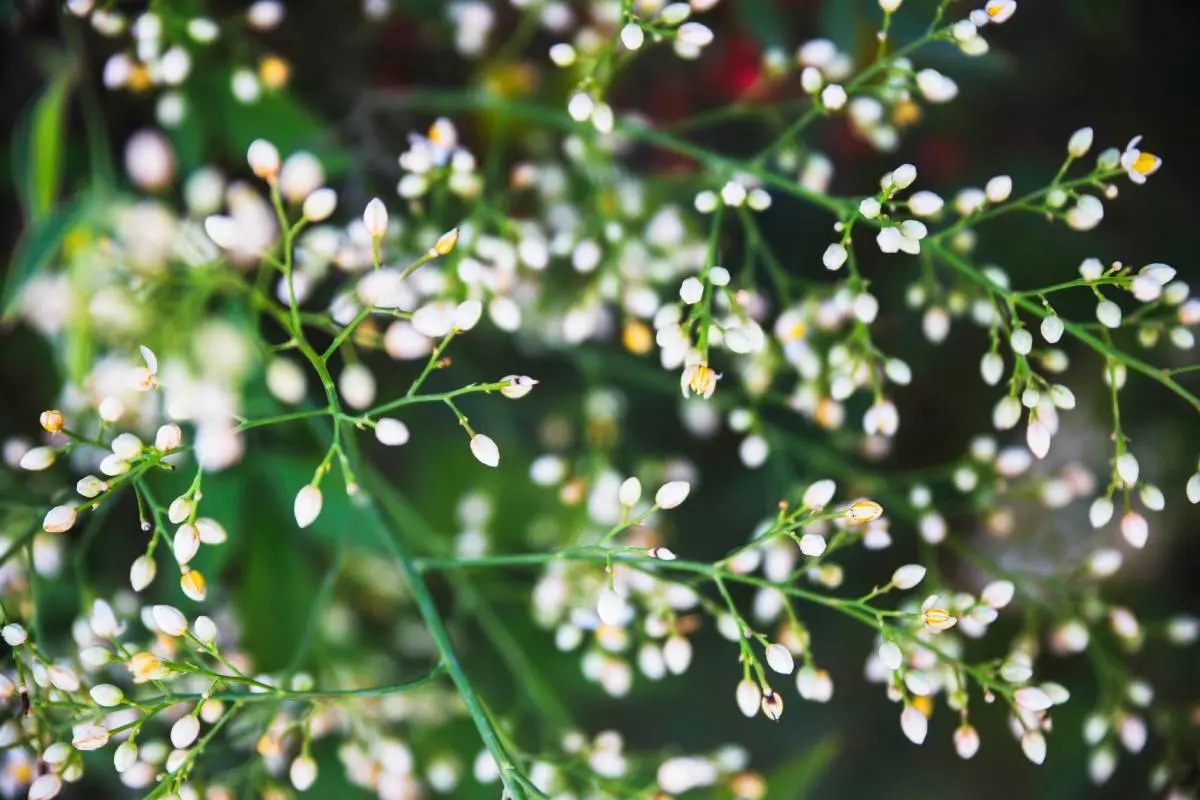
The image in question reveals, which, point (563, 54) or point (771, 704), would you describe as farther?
point (563, 54)

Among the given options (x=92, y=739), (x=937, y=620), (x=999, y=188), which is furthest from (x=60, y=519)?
(x=999, y=188)

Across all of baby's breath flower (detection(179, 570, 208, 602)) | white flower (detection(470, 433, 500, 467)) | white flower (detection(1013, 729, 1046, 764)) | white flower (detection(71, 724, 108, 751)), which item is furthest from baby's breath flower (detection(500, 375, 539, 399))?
white flower (detection(1013, 729, 1046, 764))

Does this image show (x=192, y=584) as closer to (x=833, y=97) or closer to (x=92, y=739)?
(x=92, y=739)

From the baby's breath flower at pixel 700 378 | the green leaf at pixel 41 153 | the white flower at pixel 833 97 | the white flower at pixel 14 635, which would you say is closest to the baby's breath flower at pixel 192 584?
the white flower at pixel 14 635

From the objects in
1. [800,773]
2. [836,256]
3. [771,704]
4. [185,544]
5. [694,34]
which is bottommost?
[800,773]

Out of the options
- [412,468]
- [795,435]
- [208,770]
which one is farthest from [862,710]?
[208,770]

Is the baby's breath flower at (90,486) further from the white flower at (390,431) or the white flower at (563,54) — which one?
the white flower at (563,54)
